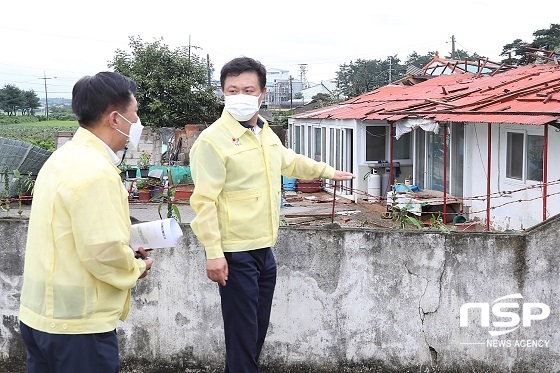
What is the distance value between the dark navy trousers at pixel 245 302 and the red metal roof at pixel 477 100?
7.30 metres

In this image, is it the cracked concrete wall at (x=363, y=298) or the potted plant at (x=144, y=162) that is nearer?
the cracked concrete wall at (x=363, y=298)

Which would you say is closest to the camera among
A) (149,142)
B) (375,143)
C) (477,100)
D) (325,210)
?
(477,100)

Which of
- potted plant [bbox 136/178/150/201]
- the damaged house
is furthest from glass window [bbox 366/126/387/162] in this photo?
potted plant [bbox 136/178/150/201]

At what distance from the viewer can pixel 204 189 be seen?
319cm

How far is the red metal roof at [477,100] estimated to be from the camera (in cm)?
1077

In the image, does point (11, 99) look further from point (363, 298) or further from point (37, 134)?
point (363, 298)

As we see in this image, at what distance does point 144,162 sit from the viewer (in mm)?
21031

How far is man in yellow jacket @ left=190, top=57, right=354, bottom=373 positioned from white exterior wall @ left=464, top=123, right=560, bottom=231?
763 cm

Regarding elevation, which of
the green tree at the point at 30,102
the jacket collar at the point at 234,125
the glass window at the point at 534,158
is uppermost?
the green tree at the point at 30,102

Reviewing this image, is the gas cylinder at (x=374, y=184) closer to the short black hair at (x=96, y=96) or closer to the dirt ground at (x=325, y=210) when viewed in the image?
the dirt ground at (x=325, y=210)

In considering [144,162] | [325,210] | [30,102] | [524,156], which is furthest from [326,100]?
[30,102]

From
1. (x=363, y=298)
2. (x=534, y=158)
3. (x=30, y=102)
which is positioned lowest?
(x=363, y=298)

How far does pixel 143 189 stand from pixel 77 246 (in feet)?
46.4

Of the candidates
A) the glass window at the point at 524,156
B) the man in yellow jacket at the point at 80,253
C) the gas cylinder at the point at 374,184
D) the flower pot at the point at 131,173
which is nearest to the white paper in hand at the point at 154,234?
the man in yellow jacket at the point at 80,253
